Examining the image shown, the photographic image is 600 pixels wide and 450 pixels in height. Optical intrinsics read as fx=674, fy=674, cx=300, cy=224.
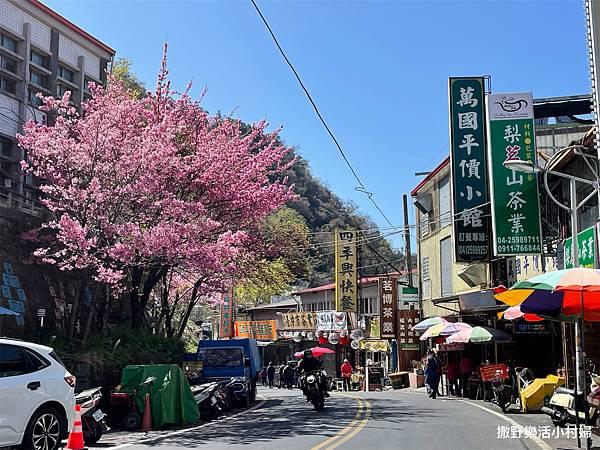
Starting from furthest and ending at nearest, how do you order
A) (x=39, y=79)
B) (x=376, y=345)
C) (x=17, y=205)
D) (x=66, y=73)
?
(x=376, y=345) → (x=66, y=73) → (x=39, y=79) → (x=17, y=205)

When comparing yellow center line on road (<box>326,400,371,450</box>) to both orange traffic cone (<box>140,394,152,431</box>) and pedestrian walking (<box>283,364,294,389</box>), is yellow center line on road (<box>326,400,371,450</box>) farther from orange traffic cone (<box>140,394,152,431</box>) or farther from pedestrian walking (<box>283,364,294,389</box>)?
pedestrian walking (<box>283,364,294,389</box>)

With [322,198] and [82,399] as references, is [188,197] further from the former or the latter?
[322,198]

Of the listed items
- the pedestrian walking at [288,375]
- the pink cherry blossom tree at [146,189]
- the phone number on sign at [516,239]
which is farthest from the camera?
the pedestrian walking at [288,375]

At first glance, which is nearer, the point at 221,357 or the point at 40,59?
the point at 221,357

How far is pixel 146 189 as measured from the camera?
1995cm

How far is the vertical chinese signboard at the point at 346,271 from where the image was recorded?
39.1m

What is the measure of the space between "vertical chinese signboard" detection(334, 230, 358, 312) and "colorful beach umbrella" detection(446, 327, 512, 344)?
17.1 meters

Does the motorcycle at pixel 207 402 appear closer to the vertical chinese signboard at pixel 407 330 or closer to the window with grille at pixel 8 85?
the window with grille at pixel 8 85

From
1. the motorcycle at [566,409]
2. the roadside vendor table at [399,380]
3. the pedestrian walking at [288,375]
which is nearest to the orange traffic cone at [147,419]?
the motorcycle at [566,409]

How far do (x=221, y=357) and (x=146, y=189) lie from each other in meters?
6.11

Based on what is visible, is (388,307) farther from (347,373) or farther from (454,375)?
(454,375)

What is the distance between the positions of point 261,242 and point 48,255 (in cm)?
791

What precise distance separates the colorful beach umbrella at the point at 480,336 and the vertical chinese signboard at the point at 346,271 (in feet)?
56.2

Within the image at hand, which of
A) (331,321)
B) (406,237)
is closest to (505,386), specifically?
(406,237)
